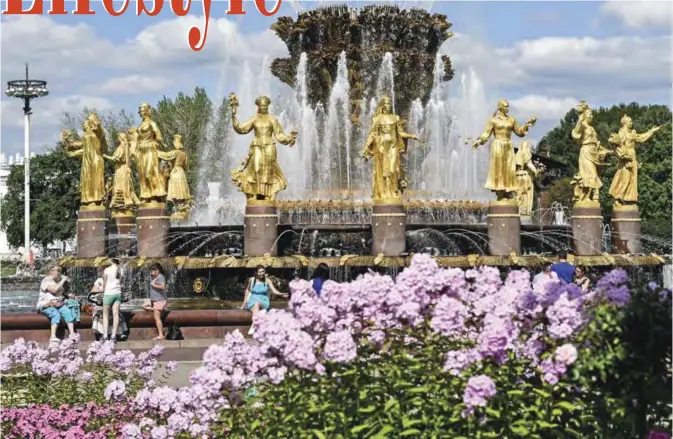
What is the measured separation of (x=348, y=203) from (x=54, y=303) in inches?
297

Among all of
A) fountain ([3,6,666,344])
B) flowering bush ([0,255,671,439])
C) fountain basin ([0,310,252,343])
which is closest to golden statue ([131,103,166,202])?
fountain ([3,6,666,344])

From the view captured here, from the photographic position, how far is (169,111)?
68.8 metres

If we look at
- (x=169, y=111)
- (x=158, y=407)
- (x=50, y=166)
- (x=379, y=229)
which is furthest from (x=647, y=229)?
(x=158, y=407)

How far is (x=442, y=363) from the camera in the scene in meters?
6.69

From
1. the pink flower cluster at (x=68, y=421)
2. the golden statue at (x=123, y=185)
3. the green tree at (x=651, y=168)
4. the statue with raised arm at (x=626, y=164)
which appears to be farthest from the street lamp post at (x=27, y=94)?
the pink flower cluster at (x=68, y=421)

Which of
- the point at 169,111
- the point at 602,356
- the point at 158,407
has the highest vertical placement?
the point at 169,111

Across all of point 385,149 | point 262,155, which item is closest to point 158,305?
point 262,155

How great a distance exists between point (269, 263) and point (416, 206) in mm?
4460

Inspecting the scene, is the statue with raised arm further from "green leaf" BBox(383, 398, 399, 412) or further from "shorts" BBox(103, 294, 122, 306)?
"green leaf" BBox(383, 398, 399, 412)

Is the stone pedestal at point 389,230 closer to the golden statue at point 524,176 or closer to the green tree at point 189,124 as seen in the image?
the golden statue at point 524,176

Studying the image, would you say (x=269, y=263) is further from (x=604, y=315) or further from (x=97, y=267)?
(x=604, y=315)

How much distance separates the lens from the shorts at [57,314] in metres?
14.3

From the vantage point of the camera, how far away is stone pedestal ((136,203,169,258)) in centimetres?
1969

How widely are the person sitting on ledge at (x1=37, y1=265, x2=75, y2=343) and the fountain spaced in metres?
1.54
